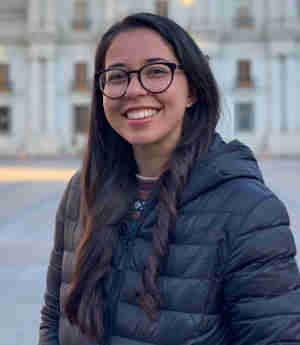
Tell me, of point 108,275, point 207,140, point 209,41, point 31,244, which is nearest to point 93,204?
point 108,275

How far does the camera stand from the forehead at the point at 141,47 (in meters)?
1.98

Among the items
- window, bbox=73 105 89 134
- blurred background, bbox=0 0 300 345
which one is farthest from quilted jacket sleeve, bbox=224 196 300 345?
window, bbox=73 105 89 134

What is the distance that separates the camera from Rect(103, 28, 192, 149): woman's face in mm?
1990

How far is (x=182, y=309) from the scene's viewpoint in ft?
6.05

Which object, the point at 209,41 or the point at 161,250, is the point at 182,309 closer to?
the point at 161,250

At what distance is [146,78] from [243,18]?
43634 millimetres

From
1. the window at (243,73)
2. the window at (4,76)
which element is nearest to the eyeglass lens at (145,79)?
the window at (243,73)

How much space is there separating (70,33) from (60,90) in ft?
13.8

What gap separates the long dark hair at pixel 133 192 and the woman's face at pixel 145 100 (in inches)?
1.3

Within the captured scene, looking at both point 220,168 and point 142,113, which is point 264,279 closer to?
point 220,168

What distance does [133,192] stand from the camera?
7.07 ft

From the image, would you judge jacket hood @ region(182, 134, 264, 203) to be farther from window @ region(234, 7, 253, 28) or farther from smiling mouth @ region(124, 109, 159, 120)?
window @ region(234, 7, 253, 28)

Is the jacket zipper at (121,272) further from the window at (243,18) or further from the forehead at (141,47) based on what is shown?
the window at (243,18)

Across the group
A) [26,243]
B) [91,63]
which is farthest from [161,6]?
[26,243]
